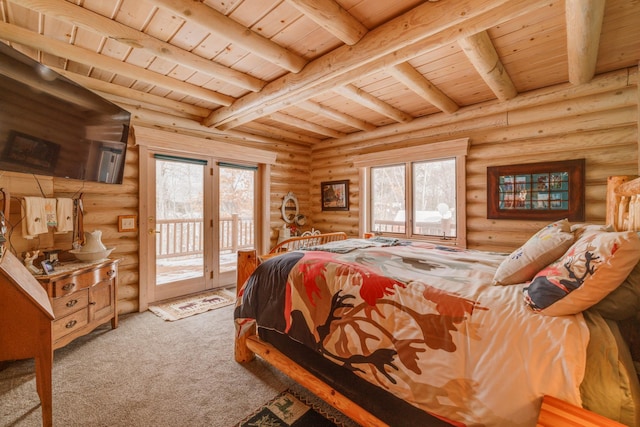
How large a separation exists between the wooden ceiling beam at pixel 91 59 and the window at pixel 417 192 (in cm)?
267

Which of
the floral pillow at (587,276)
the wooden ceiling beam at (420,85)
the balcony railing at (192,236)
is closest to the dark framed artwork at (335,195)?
the balcony railing at (192,236)

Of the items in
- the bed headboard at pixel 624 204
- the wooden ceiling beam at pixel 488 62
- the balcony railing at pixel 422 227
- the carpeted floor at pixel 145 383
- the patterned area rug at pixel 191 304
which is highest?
the wooden ceiling beam at pixel 488 62

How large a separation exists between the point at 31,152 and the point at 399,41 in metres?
2.82

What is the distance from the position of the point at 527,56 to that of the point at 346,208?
3.03 meters

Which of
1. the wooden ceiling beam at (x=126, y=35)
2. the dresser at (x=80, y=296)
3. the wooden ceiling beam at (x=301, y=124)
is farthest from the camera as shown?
the wooden ceiling beam at (x=301, y=124)

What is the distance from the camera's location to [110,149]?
2793 mm

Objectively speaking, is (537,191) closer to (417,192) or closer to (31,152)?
(417,192)

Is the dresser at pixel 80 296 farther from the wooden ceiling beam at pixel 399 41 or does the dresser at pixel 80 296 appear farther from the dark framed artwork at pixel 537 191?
the dark framed artwork at pixel 537 191

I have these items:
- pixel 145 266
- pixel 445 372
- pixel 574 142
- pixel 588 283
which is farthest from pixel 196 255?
pixel 574 142

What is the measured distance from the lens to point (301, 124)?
13.3 feet

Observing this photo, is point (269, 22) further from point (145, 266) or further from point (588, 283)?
point (145, 266)

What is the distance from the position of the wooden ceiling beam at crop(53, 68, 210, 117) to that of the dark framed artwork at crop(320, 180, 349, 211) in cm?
235

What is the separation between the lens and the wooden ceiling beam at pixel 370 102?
9.44 ft

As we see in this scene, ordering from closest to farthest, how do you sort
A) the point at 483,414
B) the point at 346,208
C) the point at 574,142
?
the point at 483,414, the point at 574,142, the point at 346,208
